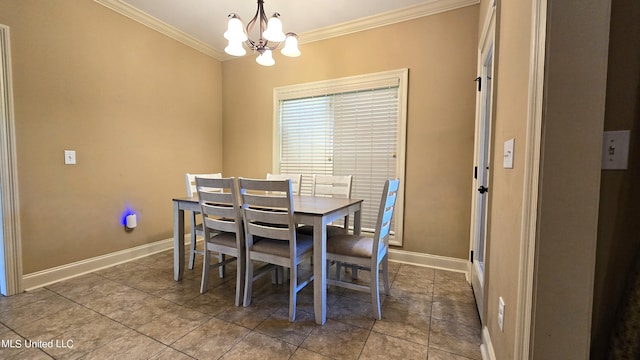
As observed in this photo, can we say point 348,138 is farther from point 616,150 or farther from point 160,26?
point 160,26

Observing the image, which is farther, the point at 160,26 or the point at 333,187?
the point at 160,26

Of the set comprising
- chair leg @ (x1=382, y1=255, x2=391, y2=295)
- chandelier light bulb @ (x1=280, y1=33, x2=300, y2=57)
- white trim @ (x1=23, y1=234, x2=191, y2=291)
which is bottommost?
white trim @ (x1=23, y1=234, x2=191, y2=291)

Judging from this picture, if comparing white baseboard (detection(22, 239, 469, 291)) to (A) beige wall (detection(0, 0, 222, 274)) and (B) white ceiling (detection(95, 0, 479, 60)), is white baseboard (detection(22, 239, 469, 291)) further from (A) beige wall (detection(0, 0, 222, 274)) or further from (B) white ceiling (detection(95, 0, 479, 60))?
(B) white ceiling (detection(95, 0, 479, 60))

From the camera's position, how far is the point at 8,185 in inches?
80.8

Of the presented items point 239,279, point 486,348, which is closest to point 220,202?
point 239,279

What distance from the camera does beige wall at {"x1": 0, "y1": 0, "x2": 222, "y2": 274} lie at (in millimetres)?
2168

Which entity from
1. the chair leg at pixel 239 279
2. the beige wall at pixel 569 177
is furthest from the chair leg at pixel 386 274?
the beige wall at pixel 569 177

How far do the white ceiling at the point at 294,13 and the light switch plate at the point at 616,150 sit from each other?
237 cm

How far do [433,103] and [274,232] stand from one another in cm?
210

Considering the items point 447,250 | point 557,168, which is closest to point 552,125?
point 557,168

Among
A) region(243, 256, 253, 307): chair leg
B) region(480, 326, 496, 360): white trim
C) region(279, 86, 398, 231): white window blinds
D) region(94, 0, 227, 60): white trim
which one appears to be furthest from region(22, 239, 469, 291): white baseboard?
region(94, 0, 227, 60): white trim

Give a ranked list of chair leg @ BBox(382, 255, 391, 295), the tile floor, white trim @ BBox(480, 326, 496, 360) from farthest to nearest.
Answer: chair leg @ BBox(382, 255, 391, 295) → the tile floor → white trim @ BBox(480, 326, 496, 360)

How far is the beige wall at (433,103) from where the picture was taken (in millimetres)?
2564

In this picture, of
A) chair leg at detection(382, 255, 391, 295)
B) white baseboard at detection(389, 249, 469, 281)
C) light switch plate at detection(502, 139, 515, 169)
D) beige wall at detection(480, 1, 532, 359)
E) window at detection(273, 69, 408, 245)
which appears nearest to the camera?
beige wall at detection(480, 1, 532, 359)
